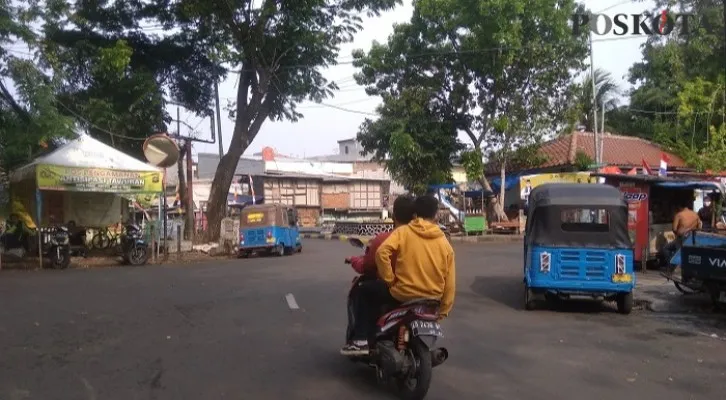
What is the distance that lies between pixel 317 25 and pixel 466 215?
39.8 ft

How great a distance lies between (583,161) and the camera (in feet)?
110

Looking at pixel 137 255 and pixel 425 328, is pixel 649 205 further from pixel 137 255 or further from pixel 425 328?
pixel 137 255

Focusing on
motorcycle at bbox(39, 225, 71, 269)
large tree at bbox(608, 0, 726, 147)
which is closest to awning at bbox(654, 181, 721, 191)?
large tree at bbox(608, 0, 726, 147)

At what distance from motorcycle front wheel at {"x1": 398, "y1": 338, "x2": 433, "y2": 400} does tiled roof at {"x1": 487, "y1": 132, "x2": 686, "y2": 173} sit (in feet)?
99.0

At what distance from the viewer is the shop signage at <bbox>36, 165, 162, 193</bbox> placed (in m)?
18.9

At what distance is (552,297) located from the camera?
12.6 metres

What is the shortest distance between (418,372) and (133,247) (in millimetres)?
16591

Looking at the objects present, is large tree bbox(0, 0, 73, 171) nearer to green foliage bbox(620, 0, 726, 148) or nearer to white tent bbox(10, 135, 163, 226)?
white tent bbox(10, 135, 163, 226)

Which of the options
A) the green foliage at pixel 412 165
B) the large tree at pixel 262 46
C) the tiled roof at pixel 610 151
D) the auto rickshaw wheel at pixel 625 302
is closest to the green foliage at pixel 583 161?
the tiled roof at pixel 610 151

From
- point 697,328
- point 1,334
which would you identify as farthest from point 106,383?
point 697,328

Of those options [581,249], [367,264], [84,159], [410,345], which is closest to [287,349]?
[367,264]

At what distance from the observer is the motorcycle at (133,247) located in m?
20.5

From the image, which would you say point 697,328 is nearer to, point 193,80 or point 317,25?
point 317,25

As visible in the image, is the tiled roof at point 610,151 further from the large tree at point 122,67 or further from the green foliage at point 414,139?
the large tree at point 122,67
